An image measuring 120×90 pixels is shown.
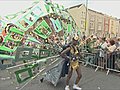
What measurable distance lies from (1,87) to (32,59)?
1.44 m

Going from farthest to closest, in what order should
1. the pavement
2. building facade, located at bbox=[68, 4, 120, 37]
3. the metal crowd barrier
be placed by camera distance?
building facade, located at bbox=[68, 4, 120, 37] → the metal crowd barrier → the pavement

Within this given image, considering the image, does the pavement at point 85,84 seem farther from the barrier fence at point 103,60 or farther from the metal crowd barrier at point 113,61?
the barrier fence at point 103,60

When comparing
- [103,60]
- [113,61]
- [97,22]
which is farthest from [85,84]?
[97,22]

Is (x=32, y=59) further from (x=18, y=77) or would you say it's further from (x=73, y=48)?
(x=73, y=48)

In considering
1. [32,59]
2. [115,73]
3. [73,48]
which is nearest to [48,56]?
[32,59]

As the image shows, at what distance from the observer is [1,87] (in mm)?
6867

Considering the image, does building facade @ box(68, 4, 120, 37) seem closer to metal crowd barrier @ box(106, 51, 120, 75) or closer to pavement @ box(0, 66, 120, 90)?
metal crowd barrier @ box(106, 51, 120, 75)

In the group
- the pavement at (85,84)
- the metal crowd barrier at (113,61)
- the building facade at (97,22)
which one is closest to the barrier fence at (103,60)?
the metal crowd barrier at (113,61)

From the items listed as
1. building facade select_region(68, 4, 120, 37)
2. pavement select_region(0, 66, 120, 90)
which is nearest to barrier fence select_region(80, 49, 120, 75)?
pavement select_region(0, 66, 120, 90)

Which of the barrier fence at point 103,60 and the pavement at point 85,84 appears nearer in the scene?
the pavement at point 85,84

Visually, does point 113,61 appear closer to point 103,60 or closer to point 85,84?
point 103,60

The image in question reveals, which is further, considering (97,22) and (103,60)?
(97,22)

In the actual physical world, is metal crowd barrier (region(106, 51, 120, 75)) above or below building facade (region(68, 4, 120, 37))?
below

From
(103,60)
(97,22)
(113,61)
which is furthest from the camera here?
(97,22)
